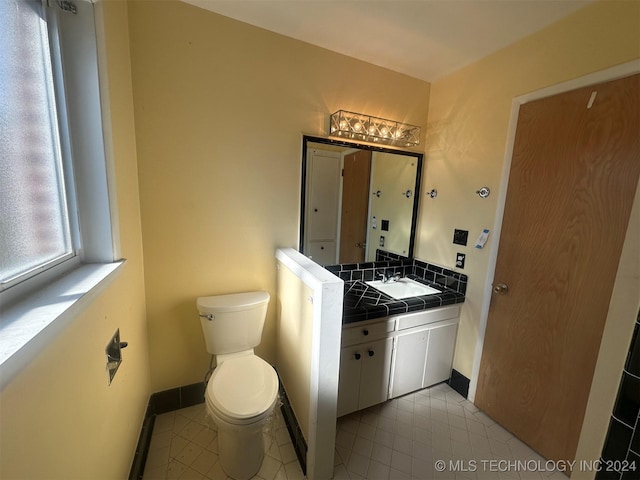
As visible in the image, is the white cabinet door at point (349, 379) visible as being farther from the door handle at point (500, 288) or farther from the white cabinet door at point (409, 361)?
the door handle at point (500, 288)

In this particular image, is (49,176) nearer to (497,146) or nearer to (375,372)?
(375,372)

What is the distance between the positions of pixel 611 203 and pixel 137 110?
2.39 meters

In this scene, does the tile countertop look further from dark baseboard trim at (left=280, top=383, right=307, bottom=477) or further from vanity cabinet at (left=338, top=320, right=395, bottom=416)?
dark baseboard trim at (left=280, top=383, right=307, bottom=477)

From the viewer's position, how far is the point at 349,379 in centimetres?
162

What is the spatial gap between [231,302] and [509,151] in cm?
194

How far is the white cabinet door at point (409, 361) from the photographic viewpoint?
5.76ft

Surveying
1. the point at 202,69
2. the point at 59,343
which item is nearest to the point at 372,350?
the point at 59,343

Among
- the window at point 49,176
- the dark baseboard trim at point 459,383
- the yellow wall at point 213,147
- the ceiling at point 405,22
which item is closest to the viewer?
the window at point 49,176

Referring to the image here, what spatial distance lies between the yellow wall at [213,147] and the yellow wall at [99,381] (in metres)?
0.11

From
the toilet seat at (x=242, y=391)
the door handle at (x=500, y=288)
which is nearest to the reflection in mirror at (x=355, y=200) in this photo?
the door handle at (x=500, y=288)

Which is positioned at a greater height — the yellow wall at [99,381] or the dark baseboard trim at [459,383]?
the yellow wall at [99,381]

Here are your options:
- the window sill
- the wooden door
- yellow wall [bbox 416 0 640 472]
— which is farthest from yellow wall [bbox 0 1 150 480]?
yellow wall [bbox 416 0 640 472]

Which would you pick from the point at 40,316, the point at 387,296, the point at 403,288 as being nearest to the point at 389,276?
the point at 403,288

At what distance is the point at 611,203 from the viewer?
1226 millimetres
